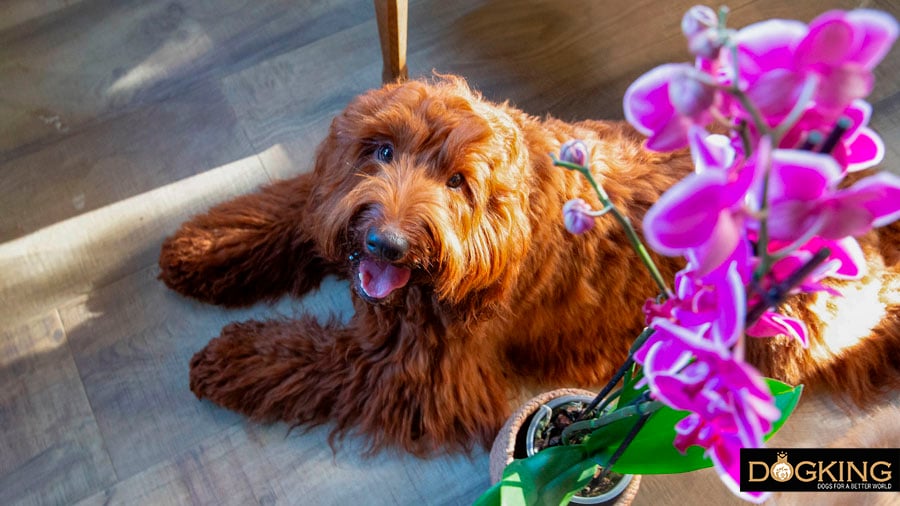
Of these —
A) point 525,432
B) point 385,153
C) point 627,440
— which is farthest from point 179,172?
point 627,440

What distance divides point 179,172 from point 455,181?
1050 mm

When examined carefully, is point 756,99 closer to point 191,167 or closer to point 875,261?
point 875,261

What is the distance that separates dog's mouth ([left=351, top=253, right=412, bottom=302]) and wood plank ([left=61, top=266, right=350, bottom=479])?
0.48 meters

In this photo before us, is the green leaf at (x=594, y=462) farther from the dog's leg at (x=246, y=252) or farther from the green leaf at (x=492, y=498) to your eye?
the dog's leg at (x=246, y=252)

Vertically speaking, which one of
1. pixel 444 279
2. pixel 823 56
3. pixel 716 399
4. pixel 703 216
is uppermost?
pixel 823 56

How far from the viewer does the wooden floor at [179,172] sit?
1.53 m

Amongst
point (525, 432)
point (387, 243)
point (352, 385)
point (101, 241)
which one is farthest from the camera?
point (101, 241)

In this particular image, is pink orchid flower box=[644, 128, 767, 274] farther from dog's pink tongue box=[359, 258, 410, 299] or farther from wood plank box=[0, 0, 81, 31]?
wood plank box=[0, 0, 81, 31]

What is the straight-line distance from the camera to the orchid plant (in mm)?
426

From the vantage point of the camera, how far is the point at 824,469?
2.53ft

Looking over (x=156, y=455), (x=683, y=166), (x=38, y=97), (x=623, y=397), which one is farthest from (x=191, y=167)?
(x=623, y=397)

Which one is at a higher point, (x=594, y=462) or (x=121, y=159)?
(x=594, y=462)

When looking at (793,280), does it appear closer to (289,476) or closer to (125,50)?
(289,476)

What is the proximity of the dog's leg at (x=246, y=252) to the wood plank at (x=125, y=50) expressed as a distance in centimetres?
55
